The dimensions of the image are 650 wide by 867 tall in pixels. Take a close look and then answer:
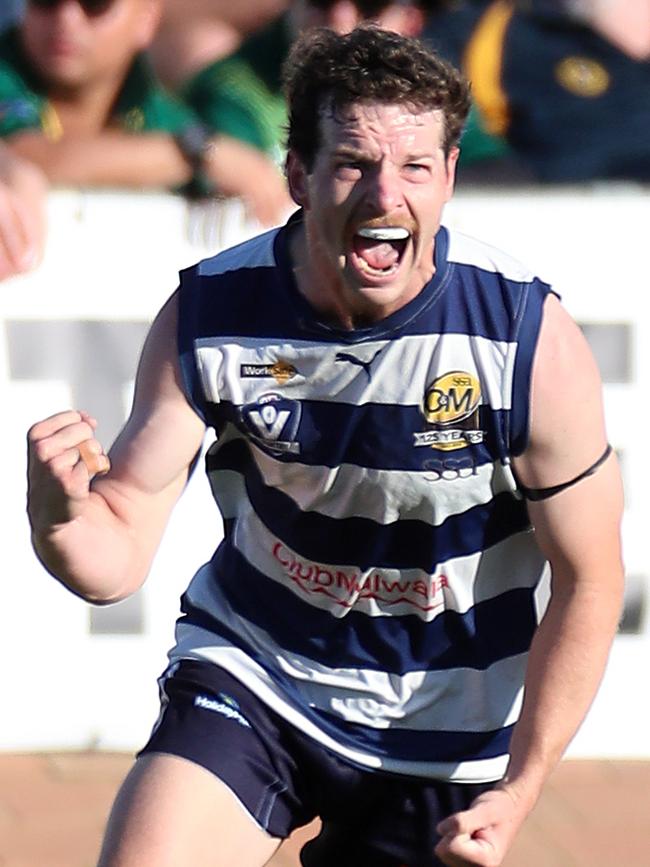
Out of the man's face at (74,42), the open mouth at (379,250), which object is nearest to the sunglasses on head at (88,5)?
the man's face at (74,42)

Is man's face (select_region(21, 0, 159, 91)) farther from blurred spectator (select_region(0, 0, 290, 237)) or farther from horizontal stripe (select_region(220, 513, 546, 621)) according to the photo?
horizontal stripe (select_region(220, 513, 546, 621))

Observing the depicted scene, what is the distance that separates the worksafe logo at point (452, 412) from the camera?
246 cm

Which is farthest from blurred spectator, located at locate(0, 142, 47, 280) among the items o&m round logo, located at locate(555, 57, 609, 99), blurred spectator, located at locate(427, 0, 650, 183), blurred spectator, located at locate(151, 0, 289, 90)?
o&m round logo, located at locate(555, 57, 609, 99)

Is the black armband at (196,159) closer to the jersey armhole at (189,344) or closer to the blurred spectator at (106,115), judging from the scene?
the blurred spectator at (106,115)

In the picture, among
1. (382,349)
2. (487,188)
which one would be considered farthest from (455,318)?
(487,188)

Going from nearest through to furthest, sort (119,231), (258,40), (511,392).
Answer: (511,392), (119,231), (258,40)

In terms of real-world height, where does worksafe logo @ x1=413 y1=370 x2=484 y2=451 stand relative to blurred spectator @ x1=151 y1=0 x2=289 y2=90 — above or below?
below

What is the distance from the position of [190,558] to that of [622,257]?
4.36 feet

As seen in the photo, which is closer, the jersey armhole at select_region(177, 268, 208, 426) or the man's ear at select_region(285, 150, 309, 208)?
the man's ear at select_region(285, 150, 309, 208)

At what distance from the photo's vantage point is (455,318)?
2471mm

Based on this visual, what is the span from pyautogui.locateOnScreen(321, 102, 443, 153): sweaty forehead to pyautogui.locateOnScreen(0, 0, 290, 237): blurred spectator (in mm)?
1902

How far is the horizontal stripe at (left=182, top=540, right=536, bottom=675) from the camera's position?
2.62 m

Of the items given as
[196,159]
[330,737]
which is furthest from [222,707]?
[196,159]

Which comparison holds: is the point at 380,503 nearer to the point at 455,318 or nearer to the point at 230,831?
the point at 455,318
